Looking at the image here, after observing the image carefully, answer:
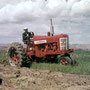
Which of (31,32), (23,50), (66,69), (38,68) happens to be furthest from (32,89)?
(31,32)

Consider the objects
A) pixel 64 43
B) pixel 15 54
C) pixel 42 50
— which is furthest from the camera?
pixel 15 54

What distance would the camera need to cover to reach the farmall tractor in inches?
352

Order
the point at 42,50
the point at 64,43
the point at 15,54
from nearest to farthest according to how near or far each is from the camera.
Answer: the point at 64,43, the point at 42,50, the point at 15,54

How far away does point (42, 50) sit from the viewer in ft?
31.8

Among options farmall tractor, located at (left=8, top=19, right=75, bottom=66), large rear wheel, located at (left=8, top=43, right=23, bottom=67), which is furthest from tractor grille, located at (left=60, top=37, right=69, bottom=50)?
large rear wheel, located at (left=8, top=43, right=23, bottom=67)

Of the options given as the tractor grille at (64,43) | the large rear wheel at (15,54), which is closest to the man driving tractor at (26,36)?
the large rear wheel at (15,54)

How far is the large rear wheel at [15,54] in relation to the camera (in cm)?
929

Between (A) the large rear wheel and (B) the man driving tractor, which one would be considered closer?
(A) the large rear wheel

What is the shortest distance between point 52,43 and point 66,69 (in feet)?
6.57

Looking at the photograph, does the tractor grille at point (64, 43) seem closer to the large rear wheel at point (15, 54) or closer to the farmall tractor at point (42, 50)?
the farmall tractor at point (42, 50)

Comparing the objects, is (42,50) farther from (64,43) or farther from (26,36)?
(64,43)

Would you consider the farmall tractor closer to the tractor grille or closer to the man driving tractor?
the tractor grille

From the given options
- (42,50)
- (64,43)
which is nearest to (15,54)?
(42,50)

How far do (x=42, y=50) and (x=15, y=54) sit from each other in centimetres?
166
